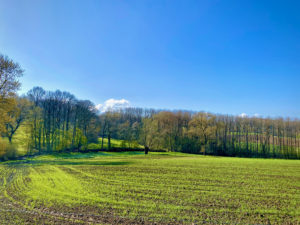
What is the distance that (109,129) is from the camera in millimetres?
57406

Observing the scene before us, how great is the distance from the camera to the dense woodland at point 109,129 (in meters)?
31.0

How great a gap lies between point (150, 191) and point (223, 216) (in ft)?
17.6

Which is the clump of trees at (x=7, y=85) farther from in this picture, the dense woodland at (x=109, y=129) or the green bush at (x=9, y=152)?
the green bush at (x=9, y=152)

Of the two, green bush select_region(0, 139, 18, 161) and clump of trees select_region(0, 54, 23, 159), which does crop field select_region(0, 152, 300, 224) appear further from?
green bush select_region(0, 139, 18, 161)

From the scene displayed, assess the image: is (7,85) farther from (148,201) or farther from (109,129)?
(109,129)

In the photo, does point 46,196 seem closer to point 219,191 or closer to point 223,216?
point 223,216

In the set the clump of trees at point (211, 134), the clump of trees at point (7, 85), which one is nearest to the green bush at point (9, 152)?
the clump of trees at point (7, 85)

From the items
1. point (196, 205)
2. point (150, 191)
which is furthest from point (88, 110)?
point (196, 205)

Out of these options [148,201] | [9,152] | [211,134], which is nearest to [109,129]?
[9,152]

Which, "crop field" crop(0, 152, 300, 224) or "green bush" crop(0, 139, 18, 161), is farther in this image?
"green bush" crop(0, 139, 18, 161)

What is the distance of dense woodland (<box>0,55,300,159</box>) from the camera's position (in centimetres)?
3101

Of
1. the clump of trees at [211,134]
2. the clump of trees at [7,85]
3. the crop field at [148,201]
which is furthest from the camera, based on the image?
the clump of trees at [211,134]

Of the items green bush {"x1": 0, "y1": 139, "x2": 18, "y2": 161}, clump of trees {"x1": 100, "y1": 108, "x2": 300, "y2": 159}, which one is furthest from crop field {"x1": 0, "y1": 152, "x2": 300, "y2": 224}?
clump of trees {"x1": 100, "y1": 108, "x2": 300, "y2": 159}

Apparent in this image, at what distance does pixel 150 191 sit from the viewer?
1251 centimetres
